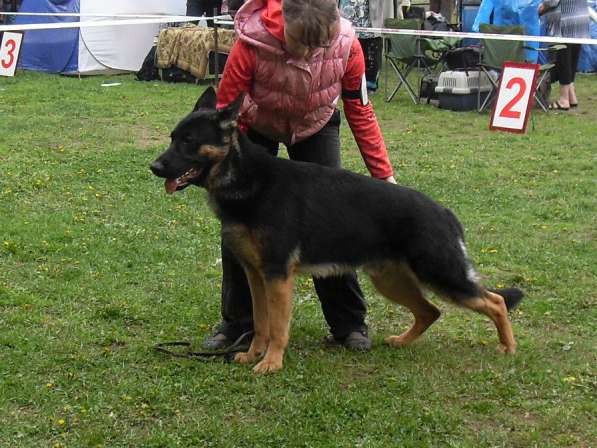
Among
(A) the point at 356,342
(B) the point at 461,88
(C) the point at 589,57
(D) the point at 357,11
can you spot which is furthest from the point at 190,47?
(A) the point at 356,342

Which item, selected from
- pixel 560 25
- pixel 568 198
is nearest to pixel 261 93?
pixel 568 198

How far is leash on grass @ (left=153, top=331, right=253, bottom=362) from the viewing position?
4910 mm

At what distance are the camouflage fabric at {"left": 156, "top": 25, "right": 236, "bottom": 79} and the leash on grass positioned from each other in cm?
1102

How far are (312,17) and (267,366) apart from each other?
1.81 m

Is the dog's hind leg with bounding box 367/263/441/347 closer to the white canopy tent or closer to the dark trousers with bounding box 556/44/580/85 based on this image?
the dark trousers with bounding box 556/44/580/85

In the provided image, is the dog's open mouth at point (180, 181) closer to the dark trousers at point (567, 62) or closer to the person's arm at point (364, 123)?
the person's arm at point (364, 123)

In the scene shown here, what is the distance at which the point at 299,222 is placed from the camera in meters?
4.67

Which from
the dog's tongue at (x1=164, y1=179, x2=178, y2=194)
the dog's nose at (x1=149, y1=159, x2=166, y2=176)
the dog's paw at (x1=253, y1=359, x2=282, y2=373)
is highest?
the dog's nose at (x1=149, y1=159, x2=166, y2=176)

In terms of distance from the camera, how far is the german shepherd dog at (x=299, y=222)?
4547 mm

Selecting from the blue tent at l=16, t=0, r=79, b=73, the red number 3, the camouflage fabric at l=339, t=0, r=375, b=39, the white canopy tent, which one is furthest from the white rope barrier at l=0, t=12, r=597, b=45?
the camouflage fabric at l=339, t=0, r=375, b=39

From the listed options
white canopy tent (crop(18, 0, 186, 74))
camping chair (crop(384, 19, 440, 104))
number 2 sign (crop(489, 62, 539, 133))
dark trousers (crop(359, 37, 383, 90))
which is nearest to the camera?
number 2 sign (crop(489, 62, 539, 133))

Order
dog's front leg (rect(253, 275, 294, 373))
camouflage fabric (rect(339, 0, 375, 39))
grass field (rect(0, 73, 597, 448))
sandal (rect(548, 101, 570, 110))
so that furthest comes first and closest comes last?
camouflage fabric (rect(339, 0, 375, 39)) < sandal (rect(548, 101, 570, 110)) < dog's front leg (rect(253, 275, 294, 373)) < grass field (rect(0, 73, 597, 448))

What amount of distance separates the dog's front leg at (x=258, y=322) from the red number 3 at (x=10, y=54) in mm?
13100

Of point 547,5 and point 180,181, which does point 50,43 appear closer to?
point 547,5
